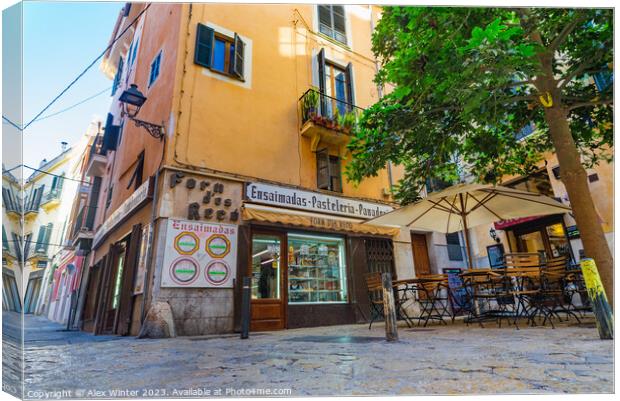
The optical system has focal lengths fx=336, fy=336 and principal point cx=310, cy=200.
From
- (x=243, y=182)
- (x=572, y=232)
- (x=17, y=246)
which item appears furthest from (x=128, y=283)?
(x=572, y=232)

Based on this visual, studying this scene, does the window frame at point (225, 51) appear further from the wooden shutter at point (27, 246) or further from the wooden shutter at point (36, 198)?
the wooden shutter at point (27, 246)

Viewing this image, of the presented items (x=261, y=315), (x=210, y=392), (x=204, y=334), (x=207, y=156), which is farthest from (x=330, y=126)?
(x=210, y=392)

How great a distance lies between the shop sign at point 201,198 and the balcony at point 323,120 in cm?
206

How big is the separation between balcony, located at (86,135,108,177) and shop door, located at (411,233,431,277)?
348 inches

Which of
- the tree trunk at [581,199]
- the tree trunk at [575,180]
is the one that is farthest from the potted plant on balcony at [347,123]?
the tree trunk at [581,199]

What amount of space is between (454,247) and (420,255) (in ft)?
4.04

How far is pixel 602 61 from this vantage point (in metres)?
3.04

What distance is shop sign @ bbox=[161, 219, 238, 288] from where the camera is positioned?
16.6 feet

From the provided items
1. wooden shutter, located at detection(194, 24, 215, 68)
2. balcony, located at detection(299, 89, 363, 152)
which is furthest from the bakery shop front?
wooden shutter, located at detection(194, 24, 215, 68)

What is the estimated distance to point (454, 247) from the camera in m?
9.26

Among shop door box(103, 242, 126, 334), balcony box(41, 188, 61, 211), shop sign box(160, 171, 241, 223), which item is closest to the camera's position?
balcony box(41, 188, 61, 211)

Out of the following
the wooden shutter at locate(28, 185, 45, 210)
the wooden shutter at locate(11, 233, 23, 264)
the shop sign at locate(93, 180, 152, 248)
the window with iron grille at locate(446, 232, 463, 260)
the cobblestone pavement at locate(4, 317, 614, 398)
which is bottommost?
the cobblestone pavement at locate(4, 317, 614, 398)

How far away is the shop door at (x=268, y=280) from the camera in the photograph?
5691 millimetres

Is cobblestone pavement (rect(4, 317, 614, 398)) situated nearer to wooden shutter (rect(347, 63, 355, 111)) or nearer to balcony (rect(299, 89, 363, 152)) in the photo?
balcony (rect(299, 89, 363, 152))
